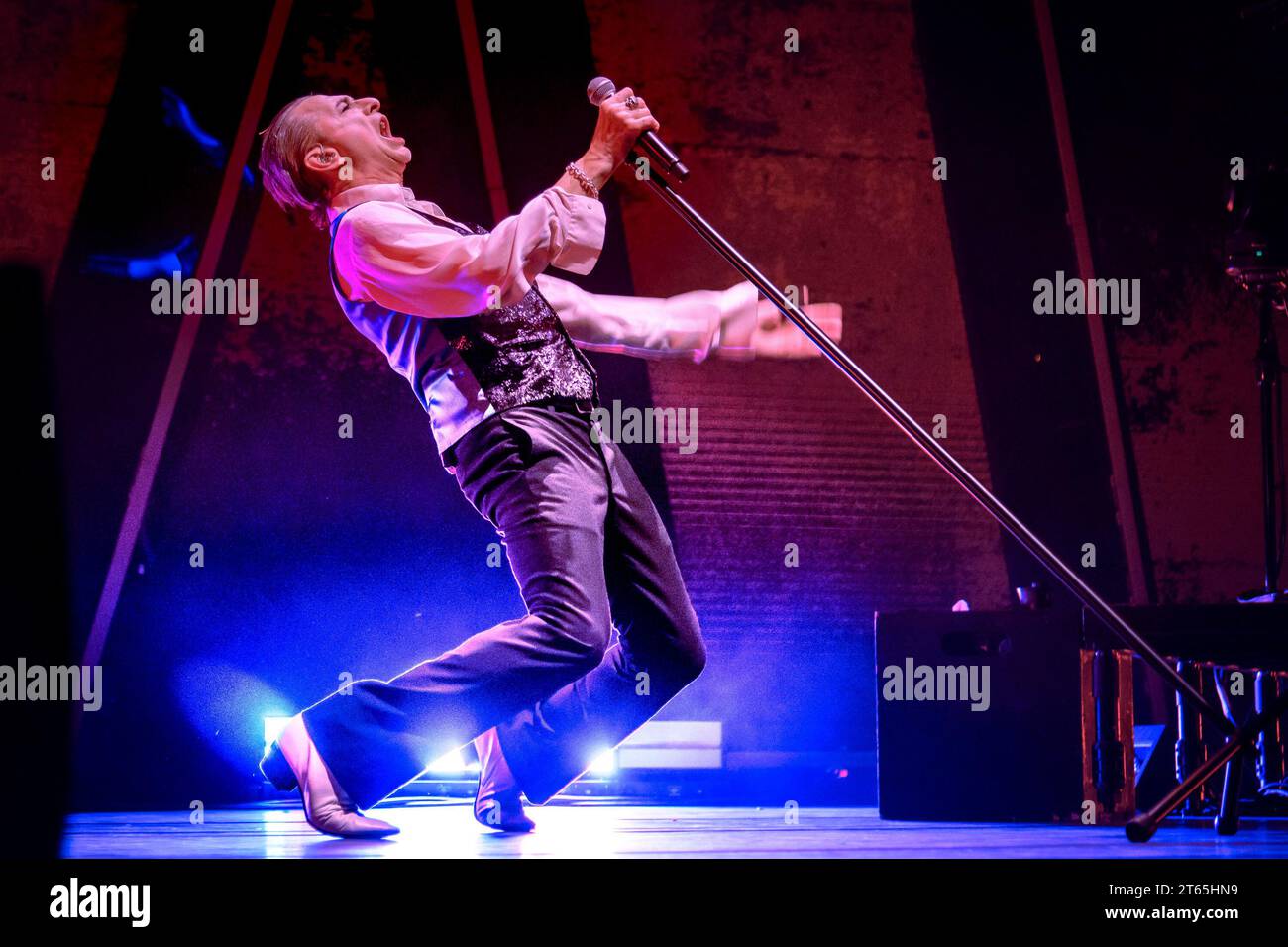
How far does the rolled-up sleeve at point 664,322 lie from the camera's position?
2459 millimetres

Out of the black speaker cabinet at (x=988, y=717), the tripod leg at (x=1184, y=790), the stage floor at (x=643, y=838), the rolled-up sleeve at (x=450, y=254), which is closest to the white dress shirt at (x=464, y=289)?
the rolled-up sleeve at (x=450, y=254)

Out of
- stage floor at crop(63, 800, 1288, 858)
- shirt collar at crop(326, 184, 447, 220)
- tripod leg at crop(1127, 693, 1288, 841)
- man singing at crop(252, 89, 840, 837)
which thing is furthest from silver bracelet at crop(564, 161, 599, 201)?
tripod leg at crop(1127, 693, 1288, 841)

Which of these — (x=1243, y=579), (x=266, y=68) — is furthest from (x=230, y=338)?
(x=1243, y=579)

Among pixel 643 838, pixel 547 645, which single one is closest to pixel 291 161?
pixel 547 645

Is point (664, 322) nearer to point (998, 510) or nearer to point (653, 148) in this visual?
point (653, 148)

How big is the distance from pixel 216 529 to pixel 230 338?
0.49 metres

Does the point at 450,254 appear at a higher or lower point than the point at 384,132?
lower

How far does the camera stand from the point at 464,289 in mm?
2092

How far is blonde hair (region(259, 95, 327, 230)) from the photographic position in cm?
234

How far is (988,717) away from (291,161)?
1.82m

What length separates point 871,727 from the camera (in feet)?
11.3

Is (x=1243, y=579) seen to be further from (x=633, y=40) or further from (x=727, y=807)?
(x=633, y=40)

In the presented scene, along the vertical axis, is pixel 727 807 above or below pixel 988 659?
below

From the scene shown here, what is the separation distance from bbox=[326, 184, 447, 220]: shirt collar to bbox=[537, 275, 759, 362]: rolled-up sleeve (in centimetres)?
29
